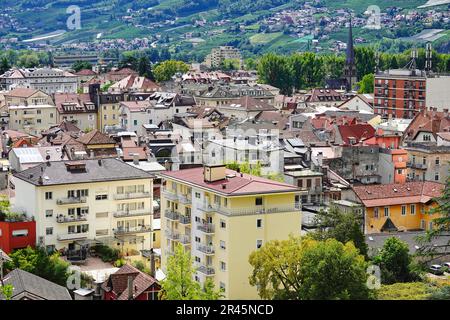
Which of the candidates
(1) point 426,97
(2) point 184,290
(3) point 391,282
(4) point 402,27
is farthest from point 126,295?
(4) point 402,27

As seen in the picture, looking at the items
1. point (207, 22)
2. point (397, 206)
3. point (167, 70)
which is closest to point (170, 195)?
point (397, 206)

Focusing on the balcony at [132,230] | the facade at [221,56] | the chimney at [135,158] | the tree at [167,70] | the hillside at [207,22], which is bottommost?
the balcony at [132,230]

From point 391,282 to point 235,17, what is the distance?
4686 inches

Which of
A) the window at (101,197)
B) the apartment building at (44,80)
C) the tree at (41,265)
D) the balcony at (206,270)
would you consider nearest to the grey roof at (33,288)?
the tree at (41,265)

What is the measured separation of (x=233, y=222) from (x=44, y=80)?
45.9 meters

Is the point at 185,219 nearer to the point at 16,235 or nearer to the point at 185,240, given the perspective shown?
the point at 185,240

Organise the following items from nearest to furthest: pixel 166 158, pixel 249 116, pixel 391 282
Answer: pixel 391 282 → pixel 166 158 → pixel 249 116

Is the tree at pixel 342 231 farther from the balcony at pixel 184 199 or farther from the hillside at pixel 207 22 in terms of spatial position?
the hillside at pixel 207 22

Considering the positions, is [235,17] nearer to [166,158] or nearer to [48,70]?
[48,70]

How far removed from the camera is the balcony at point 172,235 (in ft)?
52.3

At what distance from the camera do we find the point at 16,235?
17.0 metres

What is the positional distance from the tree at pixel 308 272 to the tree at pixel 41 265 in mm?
3667

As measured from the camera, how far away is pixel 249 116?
1547 inches
